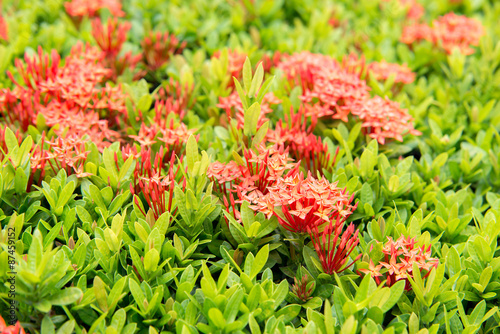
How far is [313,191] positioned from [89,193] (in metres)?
1.14

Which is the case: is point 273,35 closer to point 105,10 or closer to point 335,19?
point 335,19

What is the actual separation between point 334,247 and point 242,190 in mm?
522

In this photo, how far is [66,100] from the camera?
111 inches

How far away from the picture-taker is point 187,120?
10.2 ft

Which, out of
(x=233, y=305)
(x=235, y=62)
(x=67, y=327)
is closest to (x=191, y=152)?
(x=233, y=305)

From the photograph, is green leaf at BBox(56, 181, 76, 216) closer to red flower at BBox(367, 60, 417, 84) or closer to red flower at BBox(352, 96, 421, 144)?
red flower at BBox(352, 96, 421, 144)

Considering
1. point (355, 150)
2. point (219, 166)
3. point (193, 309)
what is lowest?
point (193, 309)

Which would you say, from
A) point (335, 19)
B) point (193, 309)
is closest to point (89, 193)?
point (193, 309)

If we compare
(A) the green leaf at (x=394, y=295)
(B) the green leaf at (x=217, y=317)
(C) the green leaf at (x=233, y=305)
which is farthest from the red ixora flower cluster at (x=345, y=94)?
(B) the green leaf at (x=217, y=317)

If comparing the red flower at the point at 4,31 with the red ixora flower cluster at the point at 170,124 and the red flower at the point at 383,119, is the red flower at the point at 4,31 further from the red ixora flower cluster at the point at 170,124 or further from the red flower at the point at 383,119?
the red flower at the point at 383,119

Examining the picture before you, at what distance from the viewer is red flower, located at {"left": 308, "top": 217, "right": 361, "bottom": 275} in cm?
202

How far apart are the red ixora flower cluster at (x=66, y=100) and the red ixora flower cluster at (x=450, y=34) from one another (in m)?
2.71

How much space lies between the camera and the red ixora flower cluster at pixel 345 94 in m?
2.78

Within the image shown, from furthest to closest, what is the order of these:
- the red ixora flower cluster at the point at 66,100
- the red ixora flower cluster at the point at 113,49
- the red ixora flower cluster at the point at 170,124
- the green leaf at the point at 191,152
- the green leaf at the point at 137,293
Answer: the red ixora flower cluster at the point at 113,49 → the red ixora flower cluster at the point at 66,100 → the red ixora flower cluster at the point at 170,124 → the green leaf at the point at 191,152 → the green leaf at the point at 137,293
